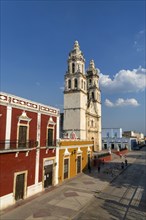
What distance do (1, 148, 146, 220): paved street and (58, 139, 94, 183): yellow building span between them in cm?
143

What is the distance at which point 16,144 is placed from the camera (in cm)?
1535

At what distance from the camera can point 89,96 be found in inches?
2130

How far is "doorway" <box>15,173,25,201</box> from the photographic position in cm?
1535

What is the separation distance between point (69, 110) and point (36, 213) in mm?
30331

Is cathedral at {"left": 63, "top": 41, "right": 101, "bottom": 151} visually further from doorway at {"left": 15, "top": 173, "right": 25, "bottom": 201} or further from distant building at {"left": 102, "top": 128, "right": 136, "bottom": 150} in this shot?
distant building at {"left": 102, "top": 128, "right": 136, "bottom": 150}

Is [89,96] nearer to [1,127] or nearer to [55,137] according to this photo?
[55,137]

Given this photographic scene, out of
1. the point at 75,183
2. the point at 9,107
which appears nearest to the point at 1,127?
the point at 9,107

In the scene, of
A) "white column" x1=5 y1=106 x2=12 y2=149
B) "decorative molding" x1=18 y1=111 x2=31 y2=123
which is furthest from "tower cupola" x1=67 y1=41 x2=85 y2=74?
"white column" x1=5 y1=106 x2=12 y2=149

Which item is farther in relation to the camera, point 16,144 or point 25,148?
point 25,148

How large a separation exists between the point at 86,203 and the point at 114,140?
189 ft

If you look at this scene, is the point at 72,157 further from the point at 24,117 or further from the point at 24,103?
the point at 24,103

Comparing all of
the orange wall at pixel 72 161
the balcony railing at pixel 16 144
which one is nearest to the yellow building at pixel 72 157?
the orange wall at pixel 72 161

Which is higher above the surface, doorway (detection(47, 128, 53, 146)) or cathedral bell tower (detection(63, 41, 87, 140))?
cathedral bell tower (detection(63, 41, 87, 140))

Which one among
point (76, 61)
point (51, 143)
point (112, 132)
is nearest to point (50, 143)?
point (51, 143)
